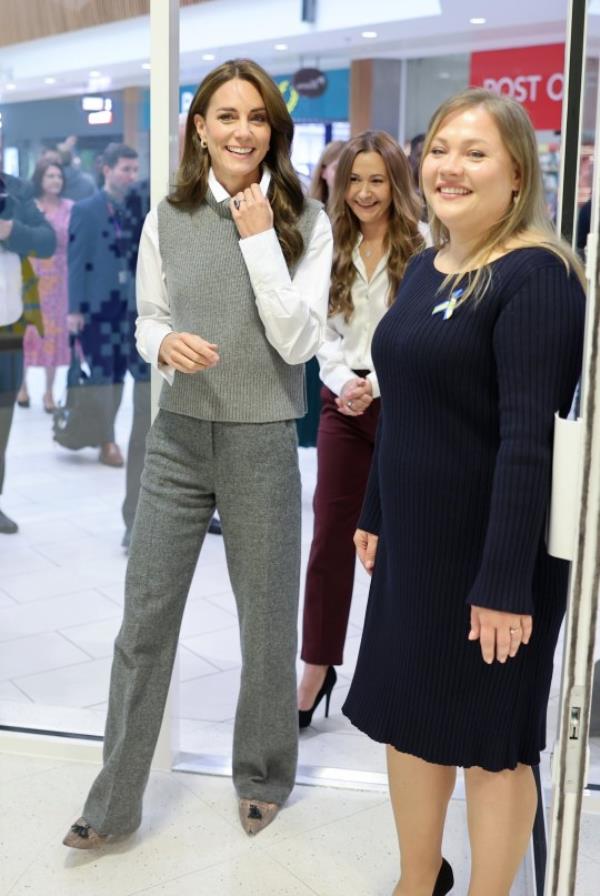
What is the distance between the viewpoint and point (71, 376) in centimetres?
283

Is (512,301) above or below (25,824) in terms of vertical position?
above

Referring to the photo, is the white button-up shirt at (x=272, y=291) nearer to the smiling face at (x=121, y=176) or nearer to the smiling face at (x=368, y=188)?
the smiling face at (x=121, y=176)

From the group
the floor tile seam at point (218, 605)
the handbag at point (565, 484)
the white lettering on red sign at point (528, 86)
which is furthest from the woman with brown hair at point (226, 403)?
the white lettering on red sign at point (528, 86)

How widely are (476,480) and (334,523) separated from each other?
1.14 metres

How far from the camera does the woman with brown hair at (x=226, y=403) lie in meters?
2.23

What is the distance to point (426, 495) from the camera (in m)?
1.80

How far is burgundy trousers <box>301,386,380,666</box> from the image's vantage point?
2.83m

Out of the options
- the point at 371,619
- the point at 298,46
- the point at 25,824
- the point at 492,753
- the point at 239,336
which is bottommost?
the point at 25,824

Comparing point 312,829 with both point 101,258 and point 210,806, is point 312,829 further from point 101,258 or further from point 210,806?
point 101,258

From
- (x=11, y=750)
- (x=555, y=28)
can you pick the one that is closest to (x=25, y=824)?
(x=11, y=750)

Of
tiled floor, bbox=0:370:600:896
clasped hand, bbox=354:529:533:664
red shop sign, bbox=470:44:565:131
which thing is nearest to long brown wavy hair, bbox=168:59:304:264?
tiled floor, bbox=0:370:600:896

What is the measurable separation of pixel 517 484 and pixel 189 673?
5.95 ft

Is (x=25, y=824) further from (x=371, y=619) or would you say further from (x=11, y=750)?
(x=371, y=619)

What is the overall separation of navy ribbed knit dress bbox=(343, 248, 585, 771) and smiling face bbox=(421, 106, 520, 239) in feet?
0.30
